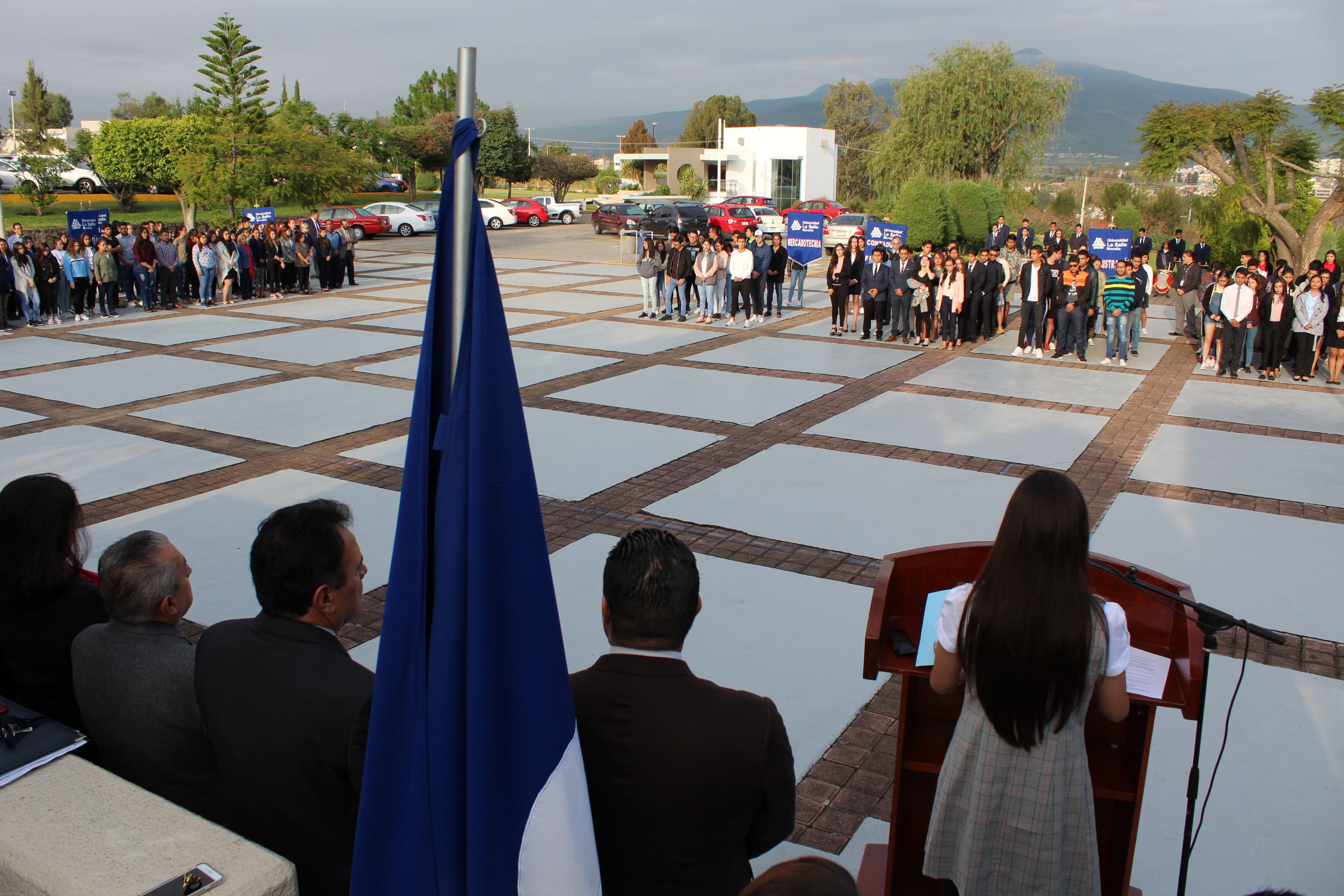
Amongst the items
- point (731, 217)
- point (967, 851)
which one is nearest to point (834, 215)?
point (731, 217)

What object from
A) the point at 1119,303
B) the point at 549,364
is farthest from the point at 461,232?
the point at 1119,303

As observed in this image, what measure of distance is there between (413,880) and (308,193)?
3456 cm

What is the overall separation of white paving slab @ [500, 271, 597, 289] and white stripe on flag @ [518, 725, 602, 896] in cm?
2093

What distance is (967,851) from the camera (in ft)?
9.23

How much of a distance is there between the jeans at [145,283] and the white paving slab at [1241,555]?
17517mm

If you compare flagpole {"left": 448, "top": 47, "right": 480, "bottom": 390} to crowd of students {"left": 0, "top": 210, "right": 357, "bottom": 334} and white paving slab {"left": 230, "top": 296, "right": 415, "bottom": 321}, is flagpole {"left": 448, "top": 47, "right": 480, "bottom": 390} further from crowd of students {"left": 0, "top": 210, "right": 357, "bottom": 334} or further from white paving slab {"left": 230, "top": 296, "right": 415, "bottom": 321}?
crowd of students {"left": 0, "top": 210, "right": 357, "bottom": 334}

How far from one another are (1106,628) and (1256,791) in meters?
2.56

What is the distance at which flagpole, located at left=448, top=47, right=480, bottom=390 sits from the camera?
2184 mm

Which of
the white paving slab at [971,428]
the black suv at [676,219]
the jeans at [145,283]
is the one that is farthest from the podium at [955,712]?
the black suv at [676,219]

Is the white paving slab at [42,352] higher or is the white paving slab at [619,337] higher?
the white paving slab at [619,337]

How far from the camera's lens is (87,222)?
65.6ft

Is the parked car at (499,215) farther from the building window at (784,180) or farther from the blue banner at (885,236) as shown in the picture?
the building window at (784,180)

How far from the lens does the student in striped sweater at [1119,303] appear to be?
1448cm

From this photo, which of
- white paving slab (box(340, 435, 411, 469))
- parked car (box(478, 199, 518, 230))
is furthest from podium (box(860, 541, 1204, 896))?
parked car (box(478, 199, 518, 230))
